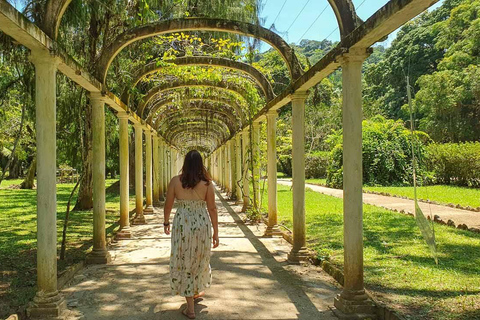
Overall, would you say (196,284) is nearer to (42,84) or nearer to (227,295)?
(227,295)

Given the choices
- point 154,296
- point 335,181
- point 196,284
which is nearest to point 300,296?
point 196,284

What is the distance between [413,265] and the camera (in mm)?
5336

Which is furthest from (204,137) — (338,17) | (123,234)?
(338,17)

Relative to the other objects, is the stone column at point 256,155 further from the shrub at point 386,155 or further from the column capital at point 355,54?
the shrub at point 386,155

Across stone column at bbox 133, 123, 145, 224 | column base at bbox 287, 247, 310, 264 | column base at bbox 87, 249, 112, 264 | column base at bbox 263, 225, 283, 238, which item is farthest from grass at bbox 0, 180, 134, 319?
column base at bbox 263, 225, 283, 238

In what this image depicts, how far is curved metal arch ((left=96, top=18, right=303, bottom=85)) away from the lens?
5.91 m

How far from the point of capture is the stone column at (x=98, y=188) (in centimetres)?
600

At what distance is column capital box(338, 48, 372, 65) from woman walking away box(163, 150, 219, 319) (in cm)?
167

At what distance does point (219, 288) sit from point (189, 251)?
3.47 feet

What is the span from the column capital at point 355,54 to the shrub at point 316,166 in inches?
1045

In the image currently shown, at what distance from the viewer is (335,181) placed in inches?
826

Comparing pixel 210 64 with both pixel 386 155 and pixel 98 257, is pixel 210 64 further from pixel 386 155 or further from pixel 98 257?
pixel 386 155

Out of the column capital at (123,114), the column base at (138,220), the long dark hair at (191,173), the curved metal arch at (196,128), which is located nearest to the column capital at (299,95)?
the long dark hair at (191,173)

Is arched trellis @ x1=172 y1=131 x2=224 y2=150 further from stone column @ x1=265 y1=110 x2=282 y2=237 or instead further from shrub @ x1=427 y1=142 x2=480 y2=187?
stone column @ x1=265 y1=110 x2=282 y2=237
